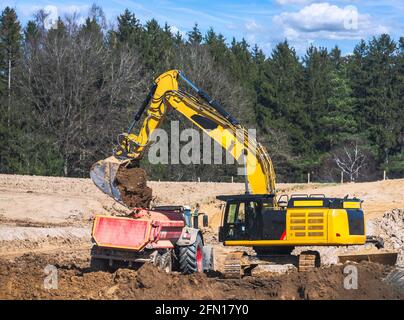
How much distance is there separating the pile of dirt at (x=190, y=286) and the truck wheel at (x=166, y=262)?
1181mm

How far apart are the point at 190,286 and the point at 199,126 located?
22.5 ft

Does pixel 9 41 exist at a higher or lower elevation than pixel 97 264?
higher

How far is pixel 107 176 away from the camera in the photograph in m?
18.7

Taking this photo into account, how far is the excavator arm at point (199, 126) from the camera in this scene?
18906 millimetres

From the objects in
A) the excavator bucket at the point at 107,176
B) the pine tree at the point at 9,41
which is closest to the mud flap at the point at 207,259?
Answer: the excavator bucket at the point at 107,176

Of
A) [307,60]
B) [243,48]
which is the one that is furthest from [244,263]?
[243,48]

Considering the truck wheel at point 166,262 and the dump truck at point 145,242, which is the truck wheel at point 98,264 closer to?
the dump truck at point 145,242

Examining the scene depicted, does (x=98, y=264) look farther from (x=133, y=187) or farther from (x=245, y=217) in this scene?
(x=245, y=217)

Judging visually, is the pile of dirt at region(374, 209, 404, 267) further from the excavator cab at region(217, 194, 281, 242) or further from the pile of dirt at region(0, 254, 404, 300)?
the pile of dirt at region(0, 254, 404, 300)

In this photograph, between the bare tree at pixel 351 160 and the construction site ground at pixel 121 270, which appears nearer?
the construction site ground at pixel 121 270

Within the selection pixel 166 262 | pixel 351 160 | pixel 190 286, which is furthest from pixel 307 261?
pixel 351 160

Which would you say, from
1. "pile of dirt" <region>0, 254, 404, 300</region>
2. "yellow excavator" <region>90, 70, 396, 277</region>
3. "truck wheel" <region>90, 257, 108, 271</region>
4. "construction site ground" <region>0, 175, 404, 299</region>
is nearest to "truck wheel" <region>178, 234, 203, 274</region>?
"construction site ground" <region>0, 175, 404, 299</region>
